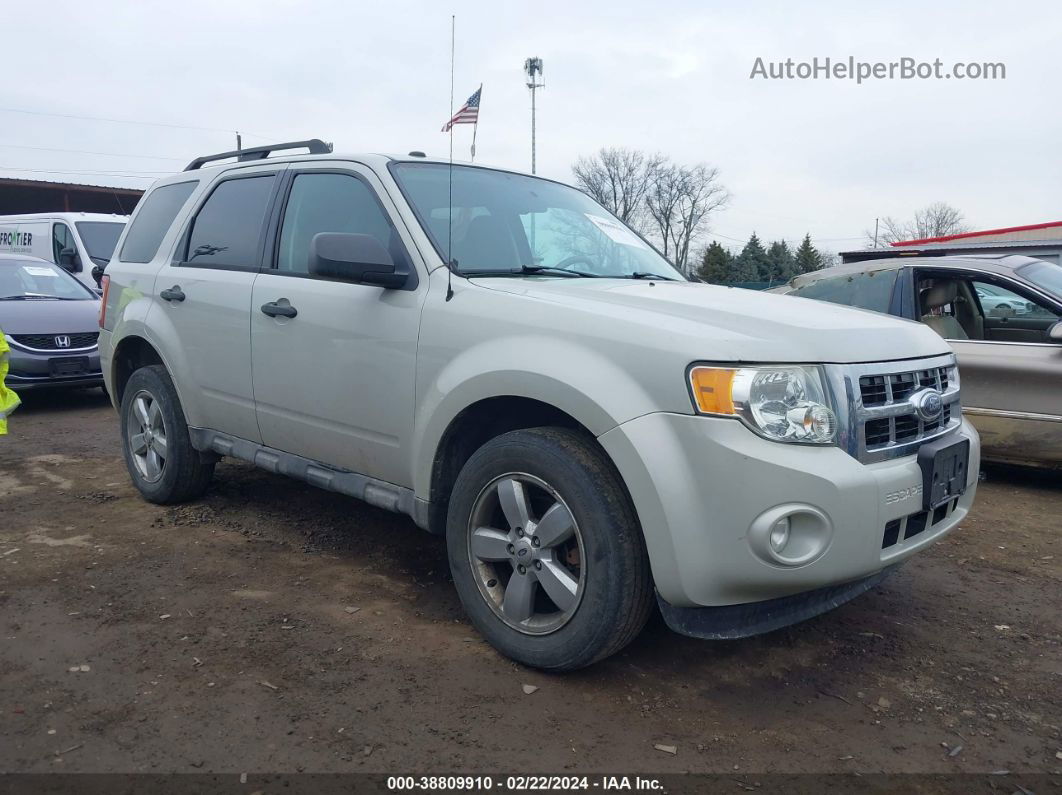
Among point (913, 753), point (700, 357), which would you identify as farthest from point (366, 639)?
point (913, 753)

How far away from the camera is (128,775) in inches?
93.4

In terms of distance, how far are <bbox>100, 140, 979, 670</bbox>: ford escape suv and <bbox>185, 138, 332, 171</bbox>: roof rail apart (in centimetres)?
3

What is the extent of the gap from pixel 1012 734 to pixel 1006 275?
12.6 ft

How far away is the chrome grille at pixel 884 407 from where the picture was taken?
2.62 metres

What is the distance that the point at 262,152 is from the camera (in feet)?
15.3

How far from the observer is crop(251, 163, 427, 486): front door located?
3.39m

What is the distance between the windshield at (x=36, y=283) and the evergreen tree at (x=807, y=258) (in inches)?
1669

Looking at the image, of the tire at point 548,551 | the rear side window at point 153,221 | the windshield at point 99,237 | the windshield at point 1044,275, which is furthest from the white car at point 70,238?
the windshield at point 1044,275

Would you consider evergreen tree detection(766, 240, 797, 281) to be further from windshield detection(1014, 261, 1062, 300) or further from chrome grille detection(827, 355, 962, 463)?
chrome grille detection(827, 355, 962, 463)

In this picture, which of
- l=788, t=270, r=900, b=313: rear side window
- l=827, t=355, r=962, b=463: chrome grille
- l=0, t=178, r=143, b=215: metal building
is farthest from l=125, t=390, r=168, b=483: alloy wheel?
l=0, t=178, r=143, b=215: metal building

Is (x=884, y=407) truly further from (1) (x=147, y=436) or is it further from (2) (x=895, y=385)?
(1) (x=147, y=436)

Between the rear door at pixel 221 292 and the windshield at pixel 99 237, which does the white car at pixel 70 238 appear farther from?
the rear door at pixel 221 292

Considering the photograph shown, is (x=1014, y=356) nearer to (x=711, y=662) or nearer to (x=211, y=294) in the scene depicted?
(x=711, y=662)

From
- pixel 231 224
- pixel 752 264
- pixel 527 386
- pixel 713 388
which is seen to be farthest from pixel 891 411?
pixel 752 264
